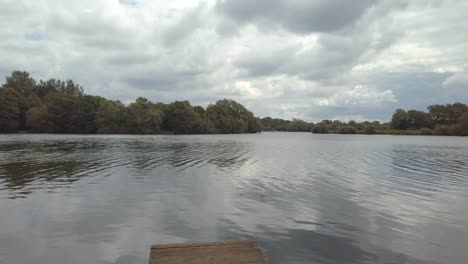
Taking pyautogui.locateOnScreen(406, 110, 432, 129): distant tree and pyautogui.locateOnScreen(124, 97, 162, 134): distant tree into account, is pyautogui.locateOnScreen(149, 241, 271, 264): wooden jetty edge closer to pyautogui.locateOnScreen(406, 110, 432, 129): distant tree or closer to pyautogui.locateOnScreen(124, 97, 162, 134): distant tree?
pyautogui.locateOnScreen(124, 97, 162, 134): distant tree

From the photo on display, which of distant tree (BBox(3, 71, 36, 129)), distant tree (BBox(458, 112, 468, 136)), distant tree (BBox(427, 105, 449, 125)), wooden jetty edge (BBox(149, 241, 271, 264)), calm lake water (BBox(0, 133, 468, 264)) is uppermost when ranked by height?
distant tree (BBox(3, 71, 36, 129))

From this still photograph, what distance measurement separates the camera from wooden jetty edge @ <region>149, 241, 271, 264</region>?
25.8 feet

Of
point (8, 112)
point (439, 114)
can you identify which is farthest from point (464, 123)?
point (8, 112)

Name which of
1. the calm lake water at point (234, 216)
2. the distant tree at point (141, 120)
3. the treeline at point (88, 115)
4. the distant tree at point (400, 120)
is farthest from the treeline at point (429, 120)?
the calm lake water at point (234, 216)

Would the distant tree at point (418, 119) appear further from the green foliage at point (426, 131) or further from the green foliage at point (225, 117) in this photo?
the green foliage at point (225, 117)

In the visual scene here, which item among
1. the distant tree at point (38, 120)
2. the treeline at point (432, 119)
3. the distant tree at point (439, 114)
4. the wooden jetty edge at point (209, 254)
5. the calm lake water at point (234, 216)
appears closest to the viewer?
the wooden jetty edge at point (209, 254)

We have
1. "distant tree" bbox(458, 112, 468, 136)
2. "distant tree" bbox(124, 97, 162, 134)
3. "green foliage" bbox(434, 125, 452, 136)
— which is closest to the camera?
"distant tree" bbox(124, 97, 162, 134)

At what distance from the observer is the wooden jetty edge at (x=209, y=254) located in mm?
7855

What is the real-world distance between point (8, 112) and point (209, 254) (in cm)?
14619

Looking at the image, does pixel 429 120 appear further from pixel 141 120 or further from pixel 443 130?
pixel 141 120

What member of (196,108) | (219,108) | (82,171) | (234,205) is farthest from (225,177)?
(219,108)

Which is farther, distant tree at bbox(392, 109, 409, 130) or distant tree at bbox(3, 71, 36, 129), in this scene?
distant tree at bbox(392, 109, 409, 130)

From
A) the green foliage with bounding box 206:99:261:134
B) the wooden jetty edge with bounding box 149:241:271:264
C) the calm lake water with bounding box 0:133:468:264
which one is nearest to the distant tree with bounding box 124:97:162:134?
the green foliage with bounding box 206:99:261:134

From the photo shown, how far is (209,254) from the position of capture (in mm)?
8273
